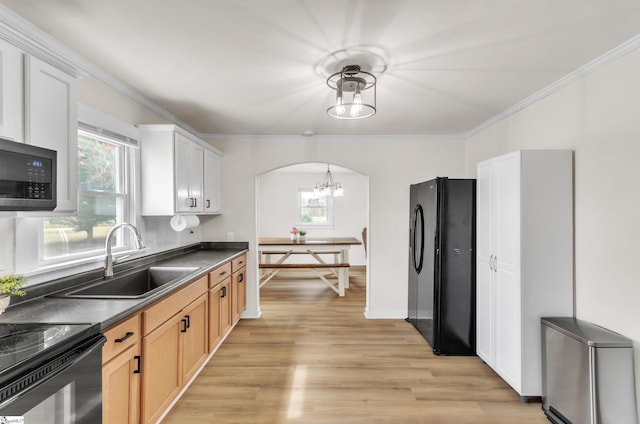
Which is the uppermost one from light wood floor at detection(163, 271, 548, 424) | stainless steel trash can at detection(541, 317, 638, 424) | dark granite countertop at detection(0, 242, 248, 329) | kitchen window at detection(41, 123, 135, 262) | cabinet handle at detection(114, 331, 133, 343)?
kitchen window at detection(41, 123, 135, 262)

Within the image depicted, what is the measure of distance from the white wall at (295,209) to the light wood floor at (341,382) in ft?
12.5

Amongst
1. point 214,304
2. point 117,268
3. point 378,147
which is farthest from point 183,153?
point 378,147

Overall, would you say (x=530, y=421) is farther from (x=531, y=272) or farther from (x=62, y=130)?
(x=62, y=130)

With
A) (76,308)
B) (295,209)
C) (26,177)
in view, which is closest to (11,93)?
(26,177)

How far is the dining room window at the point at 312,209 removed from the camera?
7.91 metres

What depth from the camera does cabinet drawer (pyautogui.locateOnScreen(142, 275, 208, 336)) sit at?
1.94 m

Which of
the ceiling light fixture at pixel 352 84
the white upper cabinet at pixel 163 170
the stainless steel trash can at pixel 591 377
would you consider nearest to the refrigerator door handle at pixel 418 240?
the stainless steel trash can at pixel 591 377

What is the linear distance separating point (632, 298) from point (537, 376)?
34.6 inches

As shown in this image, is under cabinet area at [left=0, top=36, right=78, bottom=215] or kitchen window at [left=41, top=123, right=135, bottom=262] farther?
kitchen window at [left=41, top=123, right=135, bottom=262]

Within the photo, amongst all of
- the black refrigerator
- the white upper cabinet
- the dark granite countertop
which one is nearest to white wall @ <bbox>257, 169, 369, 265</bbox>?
the black refrigerator

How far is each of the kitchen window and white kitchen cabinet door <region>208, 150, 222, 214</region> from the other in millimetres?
957

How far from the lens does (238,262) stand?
3990mm

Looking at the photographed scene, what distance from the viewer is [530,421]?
2.29m

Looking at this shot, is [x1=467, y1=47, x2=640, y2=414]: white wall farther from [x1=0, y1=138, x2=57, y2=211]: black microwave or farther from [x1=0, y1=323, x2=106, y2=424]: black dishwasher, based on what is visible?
[x1=0, y1=138, x2=57, y2=211]: black microwave
